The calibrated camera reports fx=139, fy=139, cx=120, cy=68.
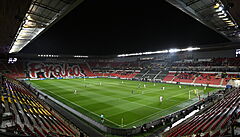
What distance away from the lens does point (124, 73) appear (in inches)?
2445

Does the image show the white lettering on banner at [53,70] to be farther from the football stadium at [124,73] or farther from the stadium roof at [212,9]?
the stadium roof at [212,9]

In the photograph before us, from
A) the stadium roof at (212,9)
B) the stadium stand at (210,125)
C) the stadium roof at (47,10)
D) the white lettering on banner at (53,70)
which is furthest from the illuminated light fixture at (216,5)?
the white lettering on banner at (53,70)

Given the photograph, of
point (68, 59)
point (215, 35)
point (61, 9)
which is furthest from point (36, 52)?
point (215, 35)

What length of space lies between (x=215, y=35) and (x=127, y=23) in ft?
70.0

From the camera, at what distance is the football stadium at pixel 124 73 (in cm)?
980

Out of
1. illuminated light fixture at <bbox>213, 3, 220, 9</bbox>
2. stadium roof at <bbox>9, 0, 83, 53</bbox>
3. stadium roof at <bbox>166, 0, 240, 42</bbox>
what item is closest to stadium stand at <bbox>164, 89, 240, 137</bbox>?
stadium roof at <bbox>166, 0, 240, 42</bbox>

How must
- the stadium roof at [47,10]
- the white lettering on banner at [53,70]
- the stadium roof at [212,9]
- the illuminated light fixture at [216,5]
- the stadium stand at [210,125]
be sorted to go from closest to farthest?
the stadium stand at [210,125] → the stadium roof at [47,10] → the stadium roof at [212,9] → the illuminated light fixture at [216,5] → the white lettering on banner at [53,70]

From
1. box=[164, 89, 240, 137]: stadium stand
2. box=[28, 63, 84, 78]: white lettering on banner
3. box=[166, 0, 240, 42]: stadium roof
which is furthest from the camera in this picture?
box=[28, 63, 84, 78]: white lettering on banner

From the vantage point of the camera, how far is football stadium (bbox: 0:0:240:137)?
9.80m

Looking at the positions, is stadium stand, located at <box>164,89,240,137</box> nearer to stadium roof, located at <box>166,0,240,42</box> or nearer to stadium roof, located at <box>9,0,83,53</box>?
stadium roof, located at <box>166,0,240,42</box>

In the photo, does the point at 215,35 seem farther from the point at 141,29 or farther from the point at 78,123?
the point at 78,123

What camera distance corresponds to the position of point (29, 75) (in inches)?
2074

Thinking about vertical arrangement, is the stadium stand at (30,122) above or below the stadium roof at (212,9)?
below

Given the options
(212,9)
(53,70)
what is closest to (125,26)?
(212,9)
